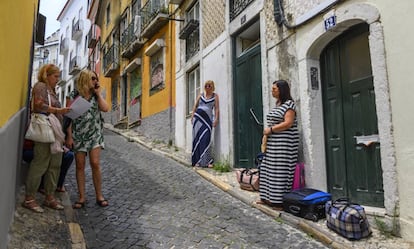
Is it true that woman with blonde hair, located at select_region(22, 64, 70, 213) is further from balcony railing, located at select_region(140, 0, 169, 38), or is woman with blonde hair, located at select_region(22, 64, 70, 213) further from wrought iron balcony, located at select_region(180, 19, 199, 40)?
balcony railing, located at select_region(140, 0, 169, 38)

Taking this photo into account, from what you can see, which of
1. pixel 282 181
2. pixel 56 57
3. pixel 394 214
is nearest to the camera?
pixel 394 214

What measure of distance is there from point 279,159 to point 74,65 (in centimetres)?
2776

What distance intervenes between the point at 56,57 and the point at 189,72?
33565 millimetres

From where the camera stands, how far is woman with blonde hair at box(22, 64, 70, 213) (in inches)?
155

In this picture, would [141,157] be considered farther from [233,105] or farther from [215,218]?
[215,218]

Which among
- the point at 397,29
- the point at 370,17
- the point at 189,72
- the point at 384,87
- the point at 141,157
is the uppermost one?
the point at 189,72

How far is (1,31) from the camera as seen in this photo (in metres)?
2.12

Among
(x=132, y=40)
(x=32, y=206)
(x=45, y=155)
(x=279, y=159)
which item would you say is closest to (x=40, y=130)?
(x=45, y=155)

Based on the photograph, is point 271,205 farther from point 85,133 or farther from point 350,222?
point 85,133

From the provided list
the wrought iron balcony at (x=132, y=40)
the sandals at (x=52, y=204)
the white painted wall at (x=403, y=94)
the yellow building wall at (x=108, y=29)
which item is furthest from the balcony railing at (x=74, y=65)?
the white painted wall at (x=403, y=94)

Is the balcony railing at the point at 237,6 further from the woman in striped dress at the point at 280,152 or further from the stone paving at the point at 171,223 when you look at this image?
the stone paving at the point at 171,223

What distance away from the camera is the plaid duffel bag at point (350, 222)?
3654mm

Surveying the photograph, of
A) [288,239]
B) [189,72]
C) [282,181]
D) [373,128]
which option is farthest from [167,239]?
[189,72]

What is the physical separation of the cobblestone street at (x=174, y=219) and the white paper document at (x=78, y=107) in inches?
46.9
